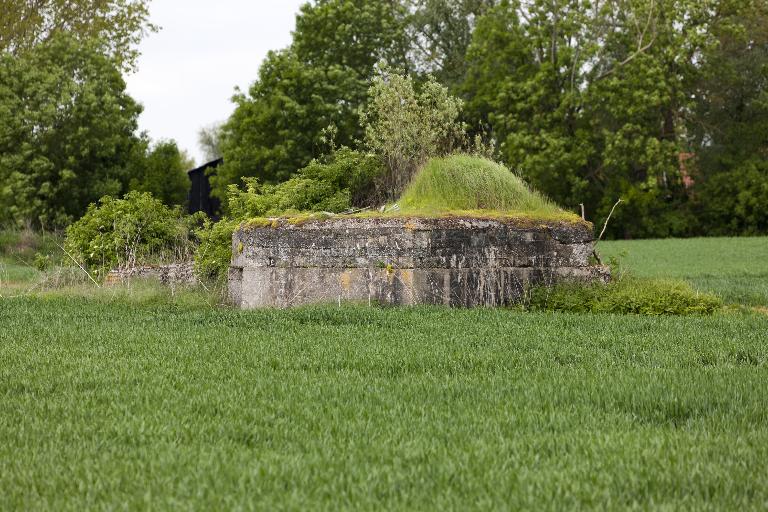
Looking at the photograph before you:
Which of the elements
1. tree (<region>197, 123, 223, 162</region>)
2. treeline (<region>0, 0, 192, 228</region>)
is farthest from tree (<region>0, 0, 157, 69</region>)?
tree (<region>197, 123, 223, 162</region>)

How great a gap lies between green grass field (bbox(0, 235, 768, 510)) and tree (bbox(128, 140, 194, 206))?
29059 millimetres

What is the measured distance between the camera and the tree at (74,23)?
123 feet

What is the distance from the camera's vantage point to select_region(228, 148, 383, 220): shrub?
1373 centimetres

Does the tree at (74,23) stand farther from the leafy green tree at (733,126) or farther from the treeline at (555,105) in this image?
the leafy green tree at (733,126)

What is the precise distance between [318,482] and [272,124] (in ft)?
101

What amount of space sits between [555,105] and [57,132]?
2058 cm

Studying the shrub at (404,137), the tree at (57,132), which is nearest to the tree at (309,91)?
the tree at (57,132)

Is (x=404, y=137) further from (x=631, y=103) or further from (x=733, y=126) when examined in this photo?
(x=733, y=126)

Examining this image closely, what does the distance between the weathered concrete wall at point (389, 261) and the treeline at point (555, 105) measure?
861 inches

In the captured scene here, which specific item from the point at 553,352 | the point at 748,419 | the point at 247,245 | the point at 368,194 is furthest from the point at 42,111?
the point at 748,419

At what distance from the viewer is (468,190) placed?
12.2 metres

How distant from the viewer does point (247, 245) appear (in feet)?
36.8

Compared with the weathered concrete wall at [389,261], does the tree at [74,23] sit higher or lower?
higher

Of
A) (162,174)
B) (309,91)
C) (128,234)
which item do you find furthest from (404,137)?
(162,174)
